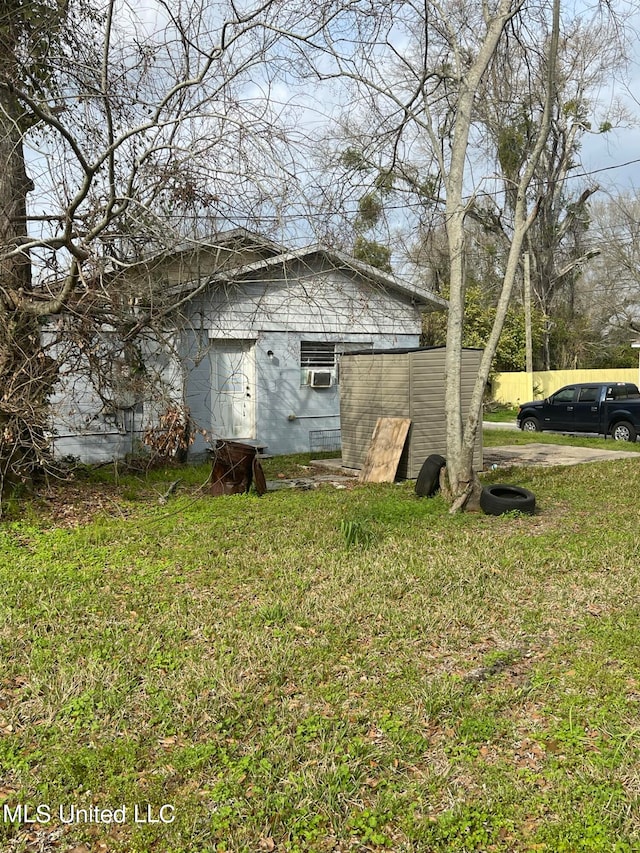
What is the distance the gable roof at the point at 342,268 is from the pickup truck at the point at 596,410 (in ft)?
17.6

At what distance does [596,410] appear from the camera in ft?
57.0

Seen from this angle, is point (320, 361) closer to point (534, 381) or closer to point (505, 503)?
point (505, 503)

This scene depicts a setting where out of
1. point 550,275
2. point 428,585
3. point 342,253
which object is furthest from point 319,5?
point 550,275

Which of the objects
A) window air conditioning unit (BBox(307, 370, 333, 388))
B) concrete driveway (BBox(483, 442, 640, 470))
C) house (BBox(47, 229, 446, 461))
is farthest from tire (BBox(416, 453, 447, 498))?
window air conditioning unit (BBox(307, 370, 333, 388))

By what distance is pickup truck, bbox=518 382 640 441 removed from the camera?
1681cm

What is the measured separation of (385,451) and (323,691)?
7.14 metres

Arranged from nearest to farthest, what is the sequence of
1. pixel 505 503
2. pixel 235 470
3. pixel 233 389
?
pixel 505 503, pixel 235 470, pixel 233 389

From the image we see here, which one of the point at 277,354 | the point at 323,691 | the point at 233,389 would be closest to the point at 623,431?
the point at 277,354

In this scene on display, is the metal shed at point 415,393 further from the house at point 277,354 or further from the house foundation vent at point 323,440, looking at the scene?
the house foundation vent at point 323,440

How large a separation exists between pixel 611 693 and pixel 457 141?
21.9ft

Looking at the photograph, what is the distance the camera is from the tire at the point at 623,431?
16.7 m

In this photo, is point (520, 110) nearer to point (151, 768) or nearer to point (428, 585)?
point (428, 585)

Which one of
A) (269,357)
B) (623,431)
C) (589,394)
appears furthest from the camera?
(589,394)

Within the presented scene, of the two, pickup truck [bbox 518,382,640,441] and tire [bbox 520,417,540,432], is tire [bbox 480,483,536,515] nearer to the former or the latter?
pickup truck [bbox 518,382,640,441]
